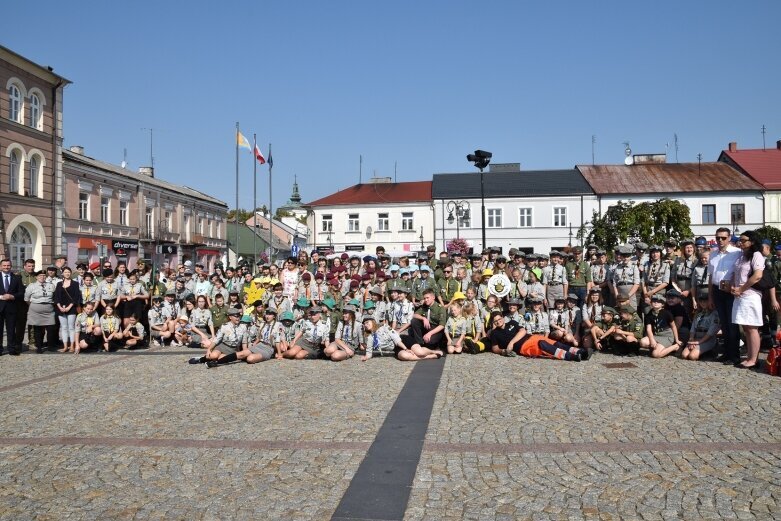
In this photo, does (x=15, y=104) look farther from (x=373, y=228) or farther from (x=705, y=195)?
(x=705, y=195)

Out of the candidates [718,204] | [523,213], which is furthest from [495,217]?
[718,204]

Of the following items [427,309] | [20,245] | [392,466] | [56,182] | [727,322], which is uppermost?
[56,182]

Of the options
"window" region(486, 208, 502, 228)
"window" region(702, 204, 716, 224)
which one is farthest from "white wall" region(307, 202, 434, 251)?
"window" region(702, 204, 716, 224)

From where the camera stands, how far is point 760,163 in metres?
57.0

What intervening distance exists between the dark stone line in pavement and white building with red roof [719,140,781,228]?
55023 millimetres

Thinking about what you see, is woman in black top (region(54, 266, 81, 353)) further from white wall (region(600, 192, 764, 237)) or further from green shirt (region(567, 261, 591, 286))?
white wall (region(600, 192, 764, 237))

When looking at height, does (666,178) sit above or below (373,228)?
above

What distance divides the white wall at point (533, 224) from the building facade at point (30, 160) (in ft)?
104

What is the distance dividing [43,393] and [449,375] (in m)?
5.70

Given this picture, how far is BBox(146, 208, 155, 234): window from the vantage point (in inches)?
1791

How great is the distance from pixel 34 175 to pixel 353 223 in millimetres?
31007

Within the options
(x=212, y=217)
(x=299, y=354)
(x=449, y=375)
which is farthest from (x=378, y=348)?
(x=212, y=217)

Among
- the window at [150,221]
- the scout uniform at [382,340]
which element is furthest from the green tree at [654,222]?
the window at [150,221]

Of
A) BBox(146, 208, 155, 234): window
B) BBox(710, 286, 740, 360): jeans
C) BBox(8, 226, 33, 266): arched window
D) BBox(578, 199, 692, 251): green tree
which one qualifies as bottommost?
BBox(710, 286, 740, 360): jeans
